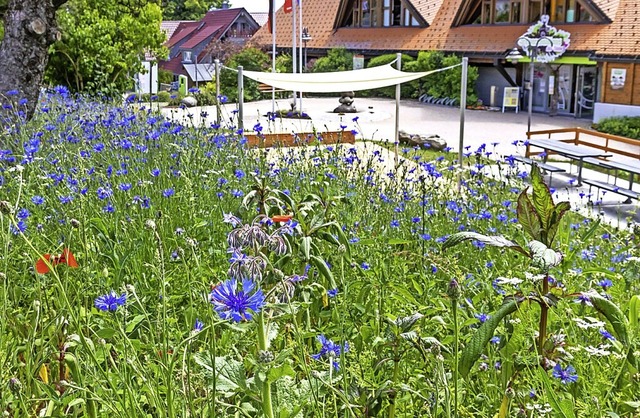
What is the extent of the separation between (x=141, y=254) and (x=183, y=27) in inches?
1895

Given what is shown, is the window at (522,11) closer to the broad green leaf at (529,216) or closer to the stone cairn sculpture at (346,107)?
the stone cairn sculpture at (346,107)

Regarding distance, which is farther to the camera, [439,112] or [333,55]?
[333,55]

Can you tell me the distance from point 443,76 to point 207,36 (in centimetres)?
2084

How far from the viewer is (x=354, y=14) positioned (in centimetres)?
3325

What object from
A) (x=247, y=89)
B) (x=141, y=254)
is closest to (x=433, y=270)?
(x=141, y=254)

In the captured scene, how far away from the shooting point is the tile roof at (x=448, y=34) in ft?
71.7

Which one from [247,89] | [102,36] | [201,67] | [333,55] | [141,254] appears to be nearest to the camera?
[141,254]

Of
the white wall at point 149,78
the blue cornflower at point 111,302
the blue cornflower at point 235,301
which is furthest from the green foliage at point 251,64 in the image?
the blue cornflower at point 235,301

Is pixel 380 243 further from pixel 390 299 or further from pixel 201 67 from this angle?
pixel 201 67

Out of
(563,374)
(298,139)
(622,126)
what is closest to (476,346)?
(563,374)

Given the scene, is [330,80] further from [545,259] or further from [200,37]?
[200,37]

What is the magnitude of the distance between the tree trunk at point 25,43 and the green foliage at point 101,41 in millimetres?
7515

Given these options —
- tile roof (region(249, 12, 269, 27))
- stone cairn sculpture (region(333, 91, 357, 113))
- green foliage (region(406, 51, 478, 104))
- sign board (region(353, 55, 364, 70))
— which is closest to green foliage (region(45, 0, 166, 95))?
stone cairn sculpture (region(333, 91, 357, 113))

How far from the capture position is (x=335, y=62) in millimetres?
30766
